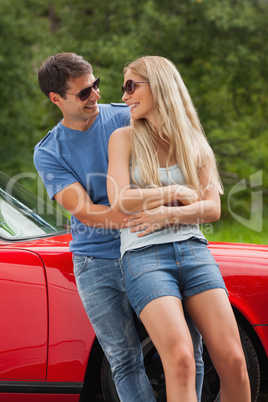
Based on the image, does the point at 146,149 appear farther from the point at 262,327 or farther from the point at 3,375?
the point at 3,375

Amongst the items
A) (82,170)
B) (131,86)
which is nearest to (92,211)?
(82,170)

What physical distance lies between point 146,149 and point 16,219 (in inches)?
47.4

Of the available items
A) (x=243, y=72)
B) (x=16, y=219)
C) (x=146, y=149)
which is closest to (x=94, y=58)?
(x=243, y=72)

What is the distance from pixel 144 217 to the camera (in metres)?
2.50

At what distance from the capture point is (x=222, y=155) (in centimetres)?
1298

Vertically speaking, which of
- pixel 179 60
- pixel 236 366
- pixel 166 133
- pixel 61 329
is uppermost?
pixel 166 133

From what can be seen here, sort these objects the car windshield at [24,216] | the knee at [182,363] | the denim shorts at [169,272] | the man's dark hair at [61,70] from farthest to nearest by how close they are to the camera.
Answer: the car windshield at [24,216] < the man's dark hair at [61,70] < the denim shorts at [169,272] < the knee at [182,363]

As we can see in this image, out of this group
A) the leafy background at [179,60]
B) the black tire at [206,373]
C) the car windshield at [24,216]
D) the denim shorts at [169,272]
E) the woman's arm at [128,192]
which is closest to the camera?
the denim shorts at [169,272]

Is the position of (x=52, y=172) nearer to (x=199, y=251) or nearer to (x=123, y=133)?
(x=123, y=133)

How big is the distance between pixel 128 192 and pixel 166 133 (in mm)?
327

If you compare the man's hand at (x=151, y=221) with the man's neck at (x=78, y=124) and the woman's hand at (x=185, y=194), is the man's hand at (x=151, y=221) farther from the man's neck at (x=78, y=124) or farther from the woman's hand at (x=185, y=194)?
the man's neck at (x=78, y=124)

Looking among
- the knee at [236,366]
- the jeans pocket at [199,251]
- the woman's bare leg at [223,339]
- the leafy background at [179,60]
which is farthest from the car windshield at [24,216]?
the leafy background at [179,60]

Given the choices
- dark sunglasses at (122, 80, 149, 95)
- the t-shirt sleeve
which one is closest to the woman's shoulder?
dark sunglasses at (122, 80, 149, 95)

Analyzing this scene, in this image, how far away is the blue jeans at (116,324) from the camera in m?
2.70
